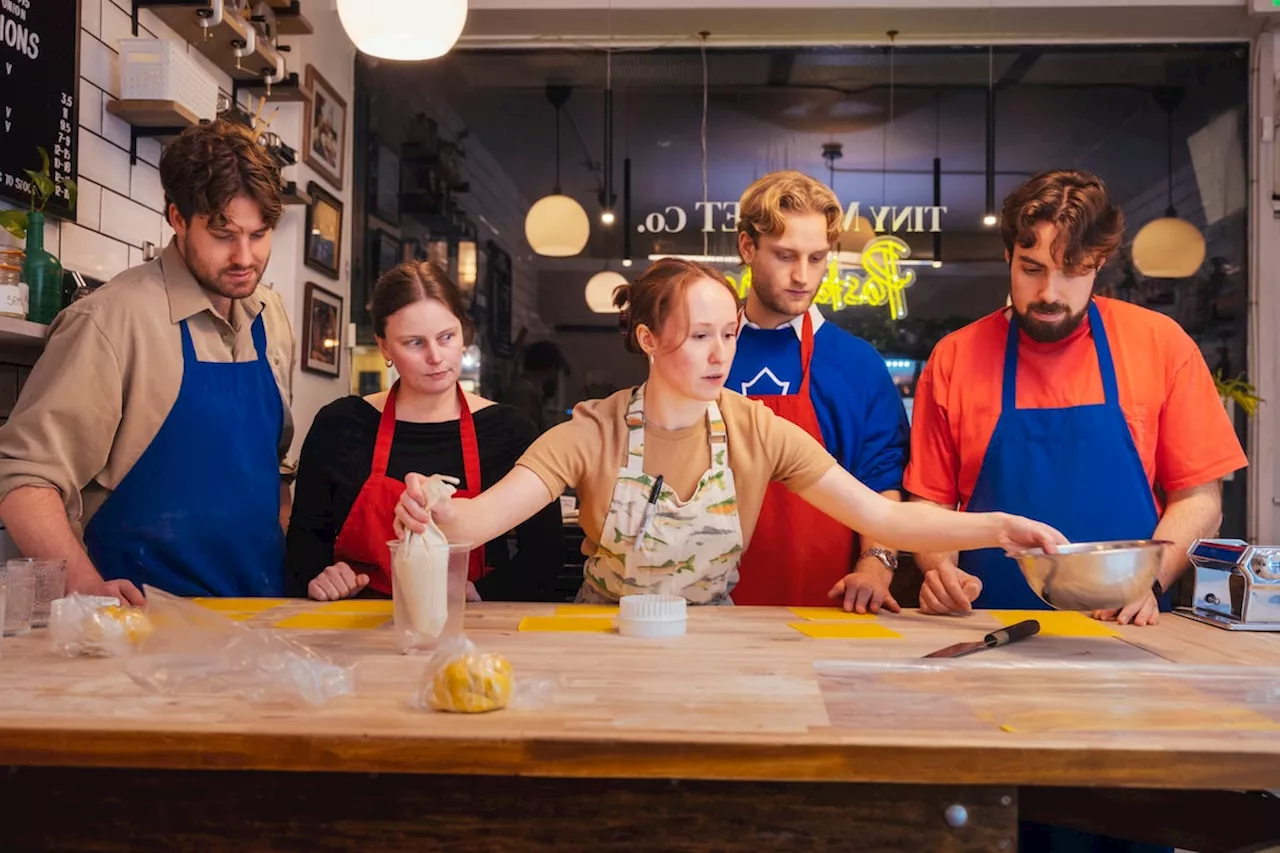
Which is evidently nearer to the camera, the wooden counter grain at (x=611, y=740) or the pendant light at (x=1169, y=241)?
the wooden counter grain at (x=611, y=740)

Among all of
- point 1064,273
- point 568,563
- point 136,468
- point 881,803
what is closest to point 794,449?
point 1064,273

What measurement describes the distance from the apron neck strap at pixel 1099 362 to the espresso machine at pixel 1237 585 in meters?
0.41

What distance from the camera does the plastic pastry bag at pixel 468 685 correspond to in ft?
3.92

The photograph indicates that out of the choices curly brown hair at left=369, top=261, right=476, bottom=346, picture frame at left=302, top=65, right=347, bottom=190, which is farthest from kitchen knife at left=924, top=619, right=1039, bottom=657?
picture frame at left=302, top=65, right=347, bottom=190

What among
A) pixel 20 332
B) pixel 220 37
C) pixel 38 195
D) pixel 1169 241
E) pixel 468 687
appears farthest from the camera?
pixel 1169 241

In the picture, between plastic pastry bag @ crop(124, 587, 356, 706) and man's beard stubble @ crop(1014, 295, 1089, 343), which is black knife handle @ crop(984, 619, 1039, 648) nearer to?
man's beard stubble @ crop(1014, 295, 1089, 343)

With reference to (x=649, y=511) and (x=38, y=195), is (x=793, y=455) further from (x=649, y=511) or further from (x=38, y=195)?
(x=38, y=195)

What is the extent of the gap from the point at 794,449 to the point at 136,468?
1.36 m

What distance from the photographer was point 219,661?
1.32m

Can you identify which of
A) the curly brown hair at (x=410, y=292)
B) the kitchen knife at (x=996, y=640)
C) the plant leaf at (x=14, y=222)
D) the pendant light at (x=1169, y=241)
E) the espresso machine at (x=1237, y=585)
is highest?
the pendant light at (x=1169, y=241)

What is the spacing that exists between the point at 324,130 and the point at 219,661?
12.6 ft

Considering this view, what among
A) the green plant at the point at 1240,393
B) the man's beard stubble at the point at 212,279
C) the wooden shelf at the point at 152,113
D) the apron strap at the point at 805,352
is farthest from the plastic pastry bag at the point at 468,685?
the green plant at the point at 1240,393

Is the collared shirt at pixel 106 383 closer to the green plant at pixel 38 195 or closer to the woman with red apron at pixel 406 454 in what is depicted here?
the woman with red apron at pixel 406 454

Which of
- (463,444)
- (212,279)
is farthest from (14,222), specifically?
(463,444)
